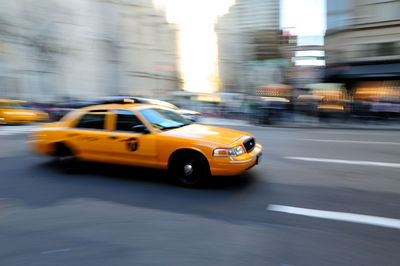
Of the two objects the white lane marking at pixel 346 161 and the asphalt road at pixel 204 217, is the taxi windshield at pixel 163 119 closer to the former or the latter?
the asphalt road at pixel 204 217

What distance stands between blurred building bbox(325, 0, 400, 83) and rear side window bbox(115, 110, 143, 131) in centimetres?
1983

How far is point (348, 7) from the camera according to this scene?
23.2m

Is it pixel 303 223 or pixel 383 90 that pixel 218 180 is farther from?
pixel 383 90

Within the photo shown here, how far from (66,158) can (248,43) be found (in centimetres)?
4675

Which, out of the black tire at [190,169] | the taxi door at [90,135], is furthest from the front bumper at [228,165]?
the taxi door at [90,135]

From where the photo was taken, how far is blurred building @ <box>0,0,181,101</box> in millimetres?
25406

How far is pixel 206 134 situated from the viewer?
200 inches

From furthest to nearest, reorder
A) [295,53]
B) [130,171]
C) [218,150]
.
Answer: [295,53] < [130,171] < [218,150]

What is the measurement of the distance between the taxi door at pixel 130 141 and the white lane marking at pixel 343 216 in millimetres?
2185

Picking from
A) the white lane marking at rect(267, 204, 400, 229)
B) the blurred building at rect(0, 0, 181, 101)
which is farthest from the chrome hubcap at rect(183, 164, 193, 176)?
the blurred building at rect(0, 0, 181, 101)

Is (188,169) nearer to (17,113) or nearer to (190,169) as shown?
(190,169)

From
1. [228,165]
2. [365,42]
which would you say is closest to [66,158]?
[228,165]

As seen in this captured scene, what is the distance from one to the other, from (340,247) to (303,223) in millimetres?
573

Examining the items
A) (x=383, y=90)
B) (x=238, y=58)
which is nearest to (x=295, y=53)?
(x=238, y=58)
